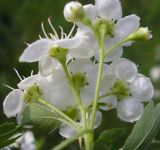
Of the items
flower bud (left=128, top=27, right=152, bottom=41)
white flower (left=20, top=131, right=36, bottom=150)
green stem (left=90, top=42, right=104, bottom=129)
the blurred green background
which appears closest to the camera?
green stem (left=90, top=42, right=104, bottom=129)

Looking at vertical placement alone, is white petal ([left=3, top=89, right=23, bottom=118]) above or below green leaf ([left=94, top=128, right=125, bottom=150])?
above

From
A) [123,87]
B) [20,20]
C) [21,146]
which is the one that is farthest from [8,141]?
[20,20]

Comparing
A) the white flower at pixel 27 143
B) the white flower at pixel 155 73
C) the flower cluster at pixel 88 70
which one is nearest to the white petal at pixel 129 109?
the flower cluster at pixel 88 70

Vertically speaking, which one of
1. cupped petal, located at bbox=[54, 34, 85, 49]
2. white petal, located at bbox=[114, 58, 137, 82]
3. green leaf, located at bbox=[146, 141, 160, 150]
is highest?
cupped petal, located at bbox=[54, 34, 85, 49]

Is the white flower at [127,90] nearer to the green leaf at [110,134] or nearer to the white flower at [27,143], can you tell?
the green leaf at [110,134]

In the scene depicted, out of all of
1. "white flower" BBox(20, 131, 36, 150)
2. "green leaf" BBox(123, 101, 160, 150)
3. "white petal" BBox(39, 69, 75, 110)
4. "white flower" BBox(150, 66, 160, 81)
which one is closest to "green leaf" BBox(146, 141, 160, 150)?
"green leaf" BBox(123, 101, 160, 150)

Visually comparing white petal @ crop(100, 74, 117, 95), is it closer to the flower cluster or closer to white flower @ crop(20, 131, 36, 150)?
the flower cluster

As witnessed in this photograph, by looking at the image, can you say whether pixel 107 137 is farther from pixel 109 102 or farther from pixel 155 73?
pixel 155 73
